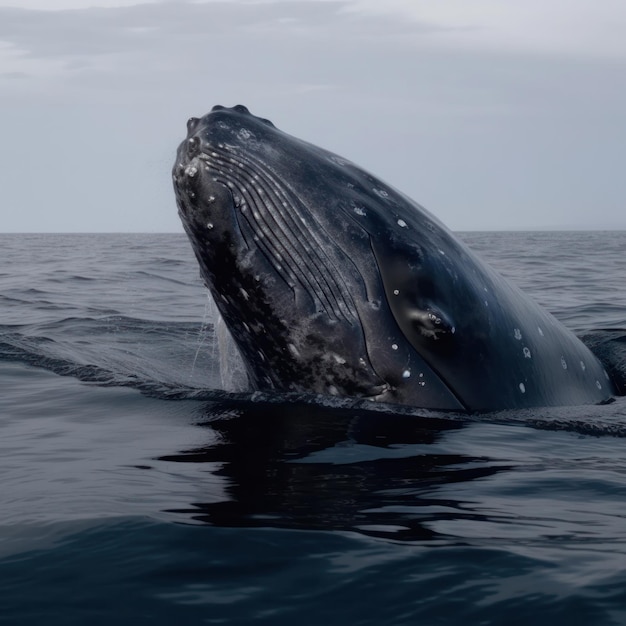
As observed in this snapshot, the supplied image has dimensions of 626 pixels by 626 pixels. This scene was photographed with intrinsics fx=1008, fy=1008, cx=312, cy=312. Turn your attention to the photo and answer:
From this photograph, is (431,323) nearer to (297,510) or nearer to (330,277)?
(330,277)

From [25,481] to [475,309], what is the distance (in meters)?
2.99

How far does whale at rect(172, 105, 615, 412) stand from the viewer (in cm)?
610

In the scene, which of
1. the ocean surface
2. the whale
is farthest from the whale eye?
the ocean surface

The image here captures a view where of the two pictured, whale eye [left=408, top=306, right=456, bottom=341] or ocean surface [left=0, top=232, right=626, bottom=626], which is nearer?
ocean surface [left=0, top=232, right=626, bottom=626]

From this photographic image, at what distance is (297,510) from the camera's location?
4238 millimetres

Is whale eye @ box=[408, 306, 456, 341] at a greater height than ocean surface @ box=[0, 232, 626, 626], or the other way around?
whale eye @ box=[408, 306, 456, 341]

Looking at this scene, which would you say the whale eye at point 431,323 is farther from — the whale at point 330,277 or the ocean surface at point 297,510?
the ocean surface at point 297,510

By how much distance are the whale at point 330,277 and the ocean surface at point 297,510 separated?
240mm

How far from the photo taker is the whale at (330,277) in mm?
6102

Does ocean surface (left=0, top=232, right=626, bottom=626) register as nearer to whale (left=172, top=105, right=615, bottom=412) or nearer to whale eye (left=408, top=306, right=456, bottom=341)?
whale (left=172, top=105, right=615, bottom=412)

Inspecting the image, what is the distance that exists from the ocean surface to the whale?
24 centimetres

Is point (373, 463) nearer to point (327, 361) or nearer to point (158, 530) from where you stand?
point (327, 361)

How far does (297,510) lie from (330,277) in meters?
2.22

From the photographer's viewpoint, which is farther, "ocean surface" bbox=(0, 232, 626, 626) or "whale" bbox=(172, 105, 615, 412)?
"whale" bbox=(172, 105, 615, 412)
